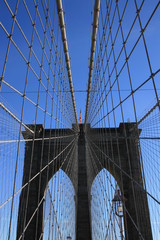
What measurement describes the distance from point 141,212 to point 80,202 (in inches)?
115

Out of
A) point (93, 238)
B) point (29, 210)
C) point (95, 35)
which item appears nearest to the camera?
point (95, 35)

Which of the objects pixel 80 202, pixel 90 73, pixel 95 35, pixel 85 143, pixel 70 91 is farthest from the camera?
pixel 85 143

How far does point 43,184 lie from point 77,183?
8.32 feet

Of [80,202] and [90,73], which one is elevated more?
[90,73]

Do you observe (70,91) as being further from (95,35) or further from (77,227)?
(77,227)

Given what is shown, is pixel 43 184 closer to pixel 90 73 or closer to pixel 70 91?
pixel 70 91

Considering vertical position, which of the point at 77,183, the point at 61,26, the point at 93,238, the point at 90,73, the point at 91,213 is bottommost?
the point at 93,238

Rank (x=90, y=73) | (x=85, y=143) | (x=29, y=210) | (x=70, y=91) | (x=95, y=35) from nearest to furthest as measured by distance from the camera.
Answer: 1. (x=95, y=35)
2. (x=90, y=73)
3. (x=70, y=91)
4. (x=29, y=210)
5. (x=85, y=143)

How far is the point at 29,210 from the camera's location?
1234 centimetres

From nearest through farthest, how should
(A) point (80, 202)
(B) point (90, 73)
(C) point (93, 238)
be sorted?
1. (B) point (90, 73)
2. (C) point (93, 238)
3. (A) point (80, 202)

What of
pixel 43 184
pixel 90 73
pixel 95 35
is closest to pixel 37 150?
pixel 43 184

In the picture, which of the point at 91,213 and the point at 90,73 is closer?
the point at 90,73

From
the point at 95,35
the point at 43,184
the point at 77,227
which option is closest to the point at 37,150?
the point at 43,184

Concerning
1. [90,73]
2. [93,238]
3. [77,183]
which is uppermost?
[90,73]
